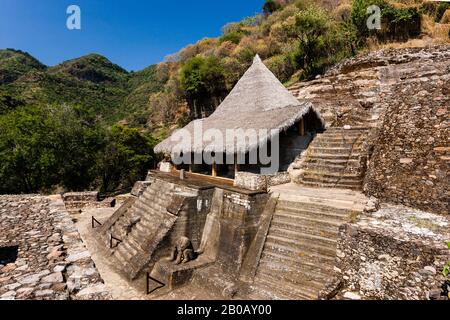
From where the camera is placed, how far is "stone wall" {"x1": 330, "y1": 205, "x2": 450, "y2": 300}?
3898mm

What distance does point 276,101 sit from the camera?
12172 mm

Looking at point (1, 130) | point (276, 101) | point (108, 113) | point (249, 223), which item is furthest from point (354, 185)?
point (108, 113)

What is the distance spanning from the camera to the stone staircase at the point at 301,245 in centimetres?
535

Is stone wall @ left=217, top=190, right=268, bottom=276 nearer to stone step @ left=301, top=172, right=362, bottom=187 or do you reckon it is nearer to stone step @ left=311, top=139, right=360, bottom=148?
stone step @ left=301, top=172, right=362, bottom=187

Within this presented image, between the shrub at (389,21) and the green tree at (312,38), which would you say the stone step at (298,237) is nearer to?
the green tree at (312,38)

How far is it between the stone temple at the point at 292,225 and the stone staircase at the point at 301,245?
24 millimetres

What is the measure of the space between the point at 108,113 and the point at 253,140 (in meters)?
38.4

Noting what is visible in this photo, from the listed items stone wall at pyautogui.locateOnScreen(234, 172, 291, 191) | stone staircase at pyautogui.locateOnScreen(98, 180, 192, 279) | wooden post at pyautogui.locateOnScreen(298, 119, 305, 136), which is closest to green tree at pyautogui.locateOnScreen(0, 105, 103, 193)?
stone staircase at pyautogui.locateOnScreen(98, 180, 192, 279)

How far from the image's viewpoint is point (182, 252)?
272 inches

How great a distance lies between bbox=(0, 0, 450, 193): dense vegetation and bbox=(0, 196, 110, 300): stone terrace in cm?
1221

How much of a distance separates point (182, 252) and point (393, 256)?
4727 millimetres

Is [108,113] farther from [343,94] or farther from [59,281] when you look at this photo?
[59,281]


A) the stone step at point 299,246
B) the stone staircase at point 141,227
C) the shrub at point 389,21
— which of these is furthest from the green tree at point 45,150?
the shrub at point 389,21
